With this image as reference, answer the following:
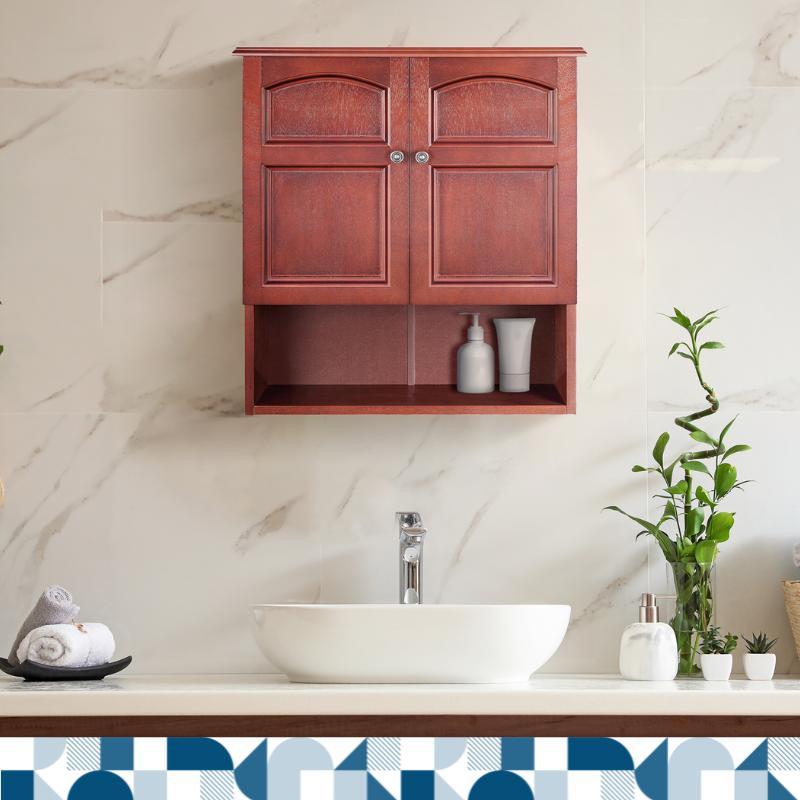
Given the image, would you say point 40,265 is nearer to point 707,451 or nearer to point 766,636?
point 707,451

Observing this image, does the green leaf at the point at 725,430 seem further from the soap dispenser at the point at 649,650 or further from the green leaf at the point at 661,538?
the soap dispenser at the point at 649,650

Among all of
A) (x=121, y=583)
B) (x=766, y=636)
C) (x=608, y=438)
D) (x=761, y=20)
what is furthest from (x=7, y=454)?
(x=761, y=20)

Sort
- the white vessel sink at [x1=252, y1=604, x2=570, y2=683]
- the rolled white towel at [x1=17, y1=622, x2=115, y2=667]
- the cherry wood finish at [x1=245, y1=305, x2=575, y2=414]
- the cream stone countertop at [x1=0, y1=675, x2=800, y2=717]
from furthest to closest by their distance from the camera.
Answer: the cherry wood finish at [x1=245, y1=305, x2=575, y2=414], the rolled white towel at [x1=17, y1=622, x2=115, y2=667], the white vessel sink at [x1=252, y1=604, x2=570, y2=683], the cream stone countertop at [x1=0, y1=675, x2=800, y2=717]

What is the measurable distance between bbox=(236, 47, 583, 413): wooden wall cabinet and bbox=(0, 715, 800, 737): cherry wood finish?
0.61 meters

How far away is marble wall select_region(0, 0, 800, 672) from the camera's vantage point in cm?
224

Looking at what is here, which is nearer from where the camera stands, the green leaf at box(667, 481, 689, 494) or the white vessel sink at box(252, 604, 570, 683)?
the white vessel sink at box(252, 604, 570, 683)

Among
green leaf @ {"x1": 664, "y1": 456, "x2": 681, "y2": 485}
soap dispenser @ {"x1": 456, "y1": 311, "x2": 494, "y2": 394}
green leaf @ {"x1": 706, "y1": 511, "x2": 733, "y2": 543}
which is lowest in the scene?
green leaf @ {"x1": 706, "y1": 511, "x2": 733, "y2": 543}

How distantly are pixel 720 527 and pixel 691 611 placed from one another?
0.17 metres

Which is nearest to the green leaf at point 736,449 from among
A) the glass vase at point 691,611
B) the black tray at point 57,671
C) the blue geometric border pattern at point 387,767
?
the glass vase at point 691,611

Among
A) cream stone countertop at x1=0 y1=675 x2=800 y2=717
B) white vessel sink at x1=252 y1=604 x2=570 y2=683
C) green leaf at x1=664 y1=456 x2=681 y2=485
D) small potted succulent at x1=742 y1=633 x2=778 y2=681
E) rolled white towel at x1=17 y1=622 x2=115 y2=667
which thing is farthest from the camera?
green leaf at x1=664 y1=456 x2=681 y2=485

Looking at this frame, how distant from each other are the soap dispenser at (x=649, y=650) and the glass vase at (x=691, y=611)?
6 cm

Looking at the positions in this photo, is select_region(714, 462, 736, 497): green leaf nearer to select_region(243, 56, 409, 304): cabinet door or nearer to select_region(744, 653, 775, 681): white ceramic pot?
select_region(744, 653, 775, 681): white ceramic pot

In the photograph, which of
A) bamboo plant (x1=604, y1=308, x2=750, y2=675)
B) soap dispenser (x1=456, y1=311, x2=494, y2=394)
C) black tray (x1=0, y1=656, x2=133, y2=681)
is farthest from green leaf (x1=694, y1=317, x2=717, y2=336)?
black tray (x1=0, y1=656, x2=133, y2=681)

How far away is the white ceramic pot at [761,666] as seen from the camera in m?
2.05
